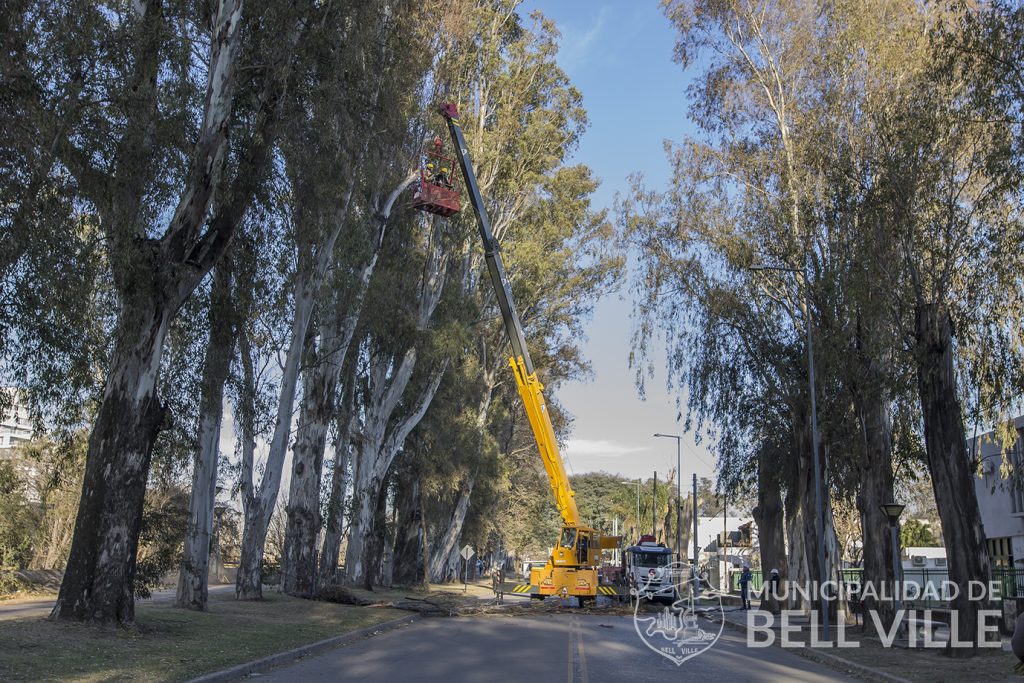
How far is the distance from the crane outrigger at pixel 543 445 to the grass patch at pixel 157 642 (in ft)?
34.8

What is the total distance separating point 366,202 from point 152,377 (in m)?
12.9

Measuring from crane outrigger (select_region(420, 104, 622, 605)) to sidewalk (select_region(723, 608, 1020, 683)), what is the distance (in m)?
7.13

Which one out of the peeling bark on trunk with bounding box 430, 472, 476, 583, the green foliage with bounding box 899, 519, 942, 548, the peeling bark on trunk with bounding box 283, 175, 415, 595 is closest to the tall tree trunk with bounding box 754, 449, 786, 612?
the peeling bark on trunk with bounding box 283, 175, 415, 595

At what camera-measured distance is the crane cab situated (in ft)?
100.0

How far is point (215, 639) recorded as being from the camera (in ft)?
53.6

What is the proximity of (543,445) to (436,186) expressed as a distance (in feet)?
30.3

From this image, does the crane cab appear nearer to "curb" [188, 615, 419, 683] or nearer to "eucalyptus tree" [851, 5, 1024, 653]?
"curb" [188, 615, 419, 683]

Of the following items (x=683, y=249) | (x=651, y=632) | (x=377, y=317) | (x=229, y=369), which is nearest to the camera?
(x=229, y=369)

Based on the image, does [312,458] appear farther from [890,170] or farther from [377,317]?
[890,170]

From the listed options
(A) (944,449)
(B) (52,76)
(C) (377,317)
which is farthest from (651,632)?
(B) (52,76)

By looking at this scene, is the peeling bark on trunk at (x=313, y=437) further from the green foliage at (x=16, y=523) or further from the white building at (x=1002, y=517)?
the white building at (x=1002, y=517)

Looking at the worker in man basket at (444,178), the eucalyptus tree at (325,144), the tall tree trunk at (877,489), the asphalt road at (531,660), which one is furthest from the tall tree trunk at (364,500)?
the tall tree trunk at (877,489)

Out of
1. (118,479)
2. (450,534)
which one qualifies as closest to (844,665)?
(118,479)

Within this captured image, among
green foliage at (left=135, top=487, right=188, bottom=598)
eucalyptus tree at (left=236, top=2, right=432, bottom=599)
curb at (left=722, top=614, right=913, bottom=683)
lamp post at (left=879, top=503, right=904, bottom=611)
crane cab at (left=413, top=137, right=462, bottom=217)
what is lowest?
curb at (left=722, top=614, right=913, bottom=683)
